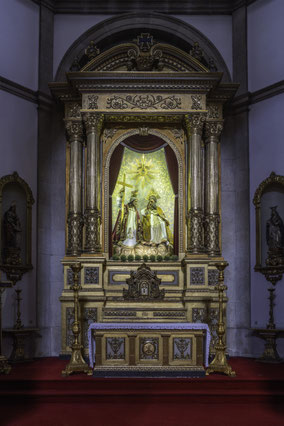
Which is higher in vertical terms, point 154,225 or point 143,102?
point 143,102

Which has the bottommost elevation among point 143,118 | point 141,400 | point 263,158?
point 141,400


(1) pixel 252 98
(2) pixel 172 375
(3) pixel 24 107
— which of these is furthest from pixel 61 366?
(1) pixel 252 98

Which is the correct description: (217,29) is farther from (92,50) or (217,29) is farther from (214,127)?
(92,50)

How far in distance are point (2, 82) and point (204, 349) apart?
6446 millimetres

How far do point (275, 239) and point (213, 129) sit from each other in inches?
105

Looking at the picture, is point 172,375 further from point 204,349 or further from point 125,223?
point 125,223

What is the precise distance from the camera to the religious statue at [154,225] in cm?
1255

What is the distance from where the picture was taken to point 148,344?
9523mm

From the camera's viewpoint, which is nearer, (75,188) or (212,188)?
(75,188)

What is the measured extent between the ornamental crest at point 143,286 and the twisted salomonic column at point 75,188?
4.28 feet

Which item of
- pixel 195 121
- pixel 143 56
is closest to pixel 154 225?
pixel 195 121

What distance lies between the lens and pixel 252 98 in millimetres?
12688

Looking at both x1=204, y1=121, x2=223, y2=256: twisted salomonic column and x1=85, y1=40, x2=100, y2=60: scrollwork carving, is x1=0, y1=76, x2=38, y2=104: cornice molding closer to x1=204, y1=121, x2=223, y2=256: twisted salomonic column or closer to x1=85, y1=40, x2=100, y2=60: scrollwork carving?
x1=85, y1=40, x2=100, y2=60: scrollwork carving

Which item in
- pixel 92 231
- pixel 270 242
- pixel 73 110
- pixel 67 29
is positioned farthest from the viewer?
pixel 67 29
